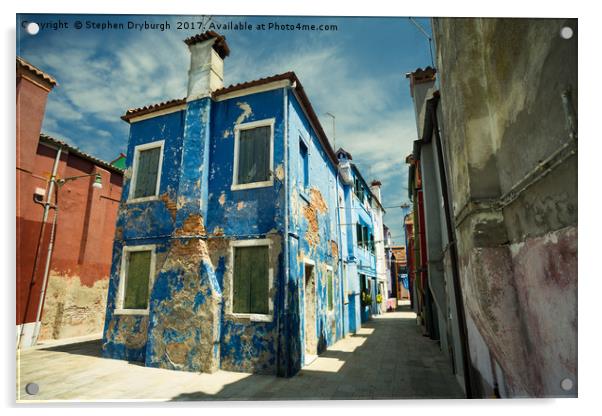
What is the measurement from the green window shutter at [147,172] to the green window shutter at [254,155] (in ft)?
7.42

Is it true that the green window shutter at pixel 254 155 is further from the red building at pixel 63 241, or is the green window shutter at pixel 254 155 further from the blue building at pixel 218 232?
the red building at pixel 63 241

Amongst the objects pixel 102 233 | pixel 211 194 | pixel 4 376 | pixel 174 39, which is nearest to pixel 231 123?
pixel 211 194

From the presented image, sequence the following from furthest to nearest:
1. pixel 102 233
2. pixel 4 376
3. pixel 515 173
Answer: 1. pixel 102 233
2. pixel 4 376
3. pixel 515 173

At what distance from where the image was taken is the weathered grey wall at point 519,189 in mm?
2443

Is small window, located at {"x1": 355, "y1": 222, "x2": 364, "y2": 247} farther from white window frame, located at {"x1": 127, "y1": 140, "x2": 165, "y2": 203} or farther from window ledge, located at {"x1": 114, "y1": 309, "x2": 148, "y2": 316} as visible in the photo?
window ledge, located at {"x1": 114, "y1": 309, "x2": 148, "y2": 316}

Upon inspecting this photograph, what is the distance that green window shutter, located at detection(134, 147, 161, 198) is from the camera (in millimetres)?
7918

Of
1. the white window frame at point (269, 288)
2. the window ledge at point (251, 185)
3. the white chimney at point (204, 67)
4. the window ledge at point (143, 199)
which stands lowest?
the white window frame at point (269, 288)

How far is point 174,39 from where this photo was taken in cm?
483

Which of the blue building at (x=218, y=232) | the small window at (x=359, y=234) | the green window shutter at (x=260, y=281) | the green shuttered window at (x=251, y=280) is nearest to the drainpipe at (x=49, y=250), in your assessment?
the blue building at (x=218, y=232)

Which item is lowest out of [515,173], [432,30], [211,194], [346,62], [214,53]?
[515,173]

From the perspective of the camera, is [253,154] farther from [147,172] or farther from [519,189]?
[519,189]

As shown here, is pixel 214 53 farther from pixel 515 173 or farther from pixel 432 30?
pixel 515 173

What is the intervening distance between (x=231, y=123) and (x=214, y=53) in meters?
1.82

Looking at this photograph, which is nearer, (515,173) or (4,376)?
(515,173)
